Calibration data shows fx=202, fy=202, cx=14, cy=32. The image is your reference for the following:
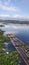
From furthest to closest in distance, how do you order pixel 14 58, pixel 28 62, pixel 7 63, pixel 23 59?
pixel 23 59
pixel 28 62
pixel 14 58
pixel 7 63

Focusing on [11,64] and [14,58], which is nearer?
[11,64]

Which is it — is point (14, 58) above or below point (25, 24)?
above

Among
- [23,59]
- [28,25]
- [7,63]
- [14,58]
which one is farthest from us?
[28,25]

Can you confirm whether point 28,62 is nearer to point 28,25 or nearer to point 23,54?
point 23,54

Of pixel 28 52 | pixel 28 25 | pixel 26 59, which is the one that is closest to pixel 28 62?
pixel 26 59

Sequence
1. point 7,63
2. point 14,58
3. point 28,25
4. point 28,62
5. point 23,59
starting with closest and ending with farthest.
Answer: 1. point 7,63
2. point 14,58
3. point 28,62
4. point 23,59
5. point 28,25

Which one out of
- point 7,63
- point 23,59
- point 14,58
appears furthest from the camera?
point 23,59

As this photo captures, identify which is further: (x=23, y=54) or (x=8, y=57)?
(x=23, y=54)

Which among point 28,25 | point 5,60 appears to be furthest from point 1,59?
point 28,25

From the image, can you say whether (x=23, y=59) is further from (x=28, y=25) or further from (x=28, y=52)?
(x=28, y=25)
